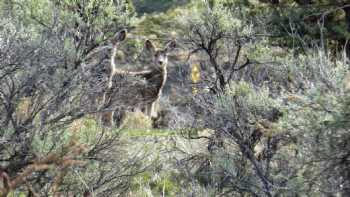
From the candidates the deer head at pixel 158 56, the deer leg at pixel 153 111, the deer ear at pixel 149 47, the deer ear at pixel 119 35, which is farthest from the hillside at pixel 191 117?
the deer ear at pixel 149 47

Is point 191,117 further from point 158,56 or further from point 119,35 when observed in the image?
point 158,56

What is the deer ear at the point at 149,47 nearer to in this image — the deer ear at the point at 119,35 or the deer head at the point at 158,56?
the deer head at the point at 158,56

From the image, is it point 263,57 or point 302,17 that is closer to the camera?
point 263,57

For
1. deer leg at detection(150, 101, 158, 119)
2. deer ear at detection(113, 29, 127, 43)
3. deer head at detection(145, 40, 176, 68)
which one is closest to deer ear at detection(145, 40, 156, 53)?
deer head at detection(145, 40, 176, 68)

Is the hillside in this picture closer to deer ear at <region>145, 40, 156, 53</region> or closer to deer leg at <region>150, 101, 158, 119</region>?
deer leg at <region>150, 101, 158, 119</region>

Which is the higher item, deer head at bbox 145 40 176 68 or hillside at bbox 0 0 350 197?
hillside at bbox 0 0 350 197

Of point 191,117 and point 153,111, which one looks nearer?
point 191,117

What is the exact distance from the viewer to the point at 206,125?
7.61 meters

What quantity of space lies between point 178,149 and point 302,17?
4056 mm

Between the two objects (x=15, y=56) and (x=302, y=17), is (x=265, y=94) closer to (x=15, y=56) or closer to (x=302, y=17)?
(x=15, y=56)

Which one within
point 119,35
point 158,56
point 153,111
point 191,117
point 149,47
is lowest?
point 153,111

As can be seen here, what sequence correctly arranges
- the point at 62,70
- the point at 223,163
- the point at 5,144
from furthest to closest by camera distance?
the point at 62,70 < the point at 223,163 < the point at 5,144

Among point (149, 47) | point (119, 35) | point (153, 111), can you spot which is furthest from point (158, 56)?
point (119, 35)

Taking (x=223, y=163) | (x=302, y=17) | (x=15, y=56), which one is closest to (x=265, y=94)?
(x=223, y=163)
